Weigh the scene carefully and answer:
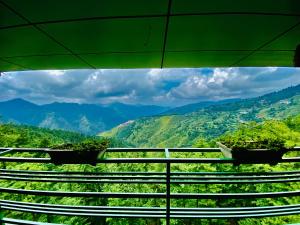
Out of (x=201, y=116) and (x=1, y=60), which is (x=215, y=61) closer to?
(x=1, y=60)

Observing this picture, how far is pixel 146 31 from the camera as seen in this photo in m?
2.35

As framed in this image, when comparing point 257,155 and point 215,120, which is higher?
point 215,120

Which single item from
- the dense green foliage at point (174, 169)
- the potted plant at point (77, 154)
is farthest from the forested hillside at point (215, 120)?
the potted plant at point (77, 154)

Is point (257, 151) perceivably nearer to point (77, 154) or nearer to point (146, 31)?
point (77, 154)

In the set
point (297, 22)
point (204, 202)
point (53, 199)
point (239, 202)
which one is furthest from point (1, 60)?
point (239, 202)

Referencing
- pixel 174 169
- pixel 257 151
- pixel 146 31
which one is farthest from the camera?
pixel 174 169

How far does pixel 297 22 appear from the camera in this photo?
2232 millimetres

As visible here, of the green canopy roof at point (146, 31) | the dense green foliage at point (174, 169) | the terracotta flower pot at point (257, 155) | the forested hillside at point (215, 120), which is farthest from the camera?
the forested hillside at point (215, 120)

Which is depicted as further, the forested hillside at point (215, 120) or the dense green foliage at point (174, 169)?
the forested hillside at point (215, 120)

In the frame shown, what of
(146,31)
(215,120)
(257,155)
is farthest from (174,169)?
(215,120)

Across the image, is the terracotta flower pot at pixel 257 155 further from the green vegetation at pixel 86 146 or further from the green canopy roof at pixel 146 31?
the green canopy roof at pixel 146 31

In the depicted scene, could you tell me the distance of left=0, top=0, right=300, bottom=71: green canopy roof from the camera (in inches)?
72.9

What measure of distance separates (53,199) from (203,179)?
1693 cm

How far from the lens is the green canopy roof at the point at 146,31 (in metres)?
1.85
